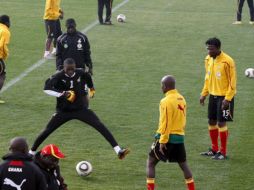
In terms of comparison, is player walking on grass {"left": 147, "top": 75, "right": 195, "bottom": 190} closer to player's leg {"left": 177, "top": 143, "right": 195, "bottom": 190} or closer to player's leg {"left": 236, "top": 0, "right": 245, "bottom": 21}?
player's leg {"left": 177, "top": 143, "right": 195, "bottom": 190}

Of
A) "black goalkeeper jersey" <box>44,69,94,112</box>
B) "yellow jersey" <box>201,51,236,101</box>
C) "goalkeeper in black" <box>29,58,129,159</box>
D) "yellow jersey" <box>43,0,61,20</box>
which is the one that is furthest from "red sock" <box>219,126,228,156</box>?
"yellow jersey" <box>43,0,61,20</box>

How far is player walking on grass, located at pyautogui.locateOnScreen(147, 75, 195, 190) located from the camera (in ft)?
38.4

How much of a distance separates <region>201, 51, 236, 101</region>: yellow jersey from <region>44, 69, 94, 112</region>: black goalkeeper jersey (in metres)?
A: 2.30

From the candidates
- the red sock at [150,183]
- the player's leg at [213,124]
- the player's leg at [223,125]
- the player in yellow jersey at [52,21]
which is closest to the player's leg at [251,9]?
the player in yellow jersey at [52,21]

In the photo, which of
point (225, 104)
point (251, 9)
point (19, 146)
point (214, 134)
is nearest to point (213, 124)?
point (214, 134)

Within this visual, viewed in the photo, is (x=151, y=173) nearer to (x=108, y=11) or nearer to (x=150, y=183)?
(x=150, y=183)

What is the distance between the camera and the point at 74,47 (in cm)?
1641

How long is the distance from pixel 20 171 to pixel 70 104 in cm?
500

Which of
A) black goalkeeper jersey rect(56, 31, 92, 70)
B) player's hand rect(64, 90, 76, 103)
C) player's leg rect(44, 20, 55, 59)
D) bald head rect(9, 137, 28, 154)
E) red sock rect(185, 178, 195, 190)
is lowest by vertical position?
red sock rect(185, 178, 195, 190)

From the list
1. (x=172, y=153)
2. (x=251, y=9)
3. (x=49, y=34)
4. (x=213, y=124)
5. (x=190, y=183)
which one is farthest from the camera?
(x=251, y=9)

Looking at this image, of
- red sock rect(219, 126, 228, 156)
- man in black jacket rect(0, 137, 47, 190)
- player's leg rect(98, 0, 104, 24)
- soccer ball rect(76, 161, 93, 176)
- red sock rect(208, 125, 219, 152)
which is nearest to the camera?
man in black jacket rect(0, 137, 47, 190)

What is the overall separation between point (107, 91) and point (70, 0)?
1386 centimetres

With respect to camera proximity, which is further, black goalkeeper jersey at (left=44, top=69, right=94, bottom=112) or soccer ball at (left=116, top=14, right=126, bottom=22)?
Answer: soccer ball at (left=116, top=14, right=126, bottom=22)

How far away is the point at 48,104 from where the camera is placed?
18.0m
